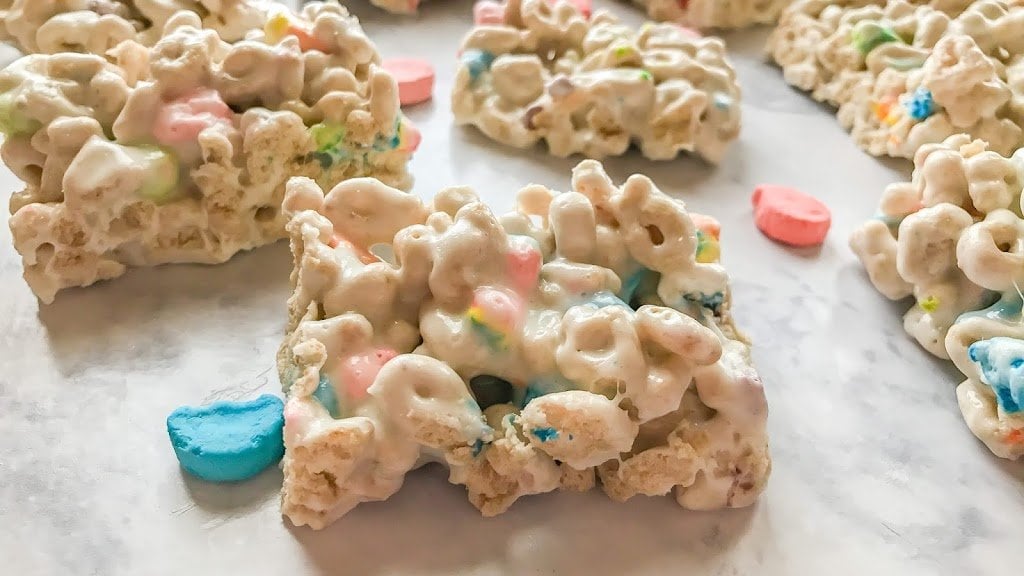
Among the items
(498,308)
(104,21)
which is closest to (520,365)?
(498,308)

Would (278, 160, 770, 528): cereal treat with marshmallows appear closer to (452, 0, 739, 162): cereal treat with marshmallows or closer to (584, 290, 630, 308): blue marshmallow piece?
(584, 290, 630, 308): blue marshmallow piece

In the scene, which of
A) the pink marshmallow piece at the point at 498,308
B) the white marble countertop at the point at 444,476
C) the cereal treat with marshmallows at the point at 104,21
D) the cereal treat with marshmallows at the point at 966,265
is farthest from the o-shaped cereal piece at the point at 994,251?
the cereal treat with marshmallows at the point at 104,21

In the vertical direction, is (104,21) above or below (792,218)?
above

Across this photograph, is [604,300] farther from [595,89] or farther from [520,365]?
[595,89]

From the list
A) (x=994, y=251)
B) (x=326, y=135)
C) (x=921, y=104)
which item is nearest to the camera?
(x=994, y=251)

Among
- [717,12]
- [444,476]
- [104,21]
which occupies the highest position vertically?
[104,21]

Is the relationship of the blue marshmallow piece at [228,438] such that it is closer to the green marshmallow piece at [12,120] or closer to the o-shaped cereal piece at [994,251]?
the green marshmallow piece at [12,120]

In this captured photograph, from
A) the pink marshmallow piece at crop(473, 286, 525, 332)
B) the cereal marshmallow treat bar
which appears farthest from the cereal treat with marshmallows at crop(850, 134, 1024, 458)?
the pink marshmallow piece at crop(473, 286, 525, 332)
